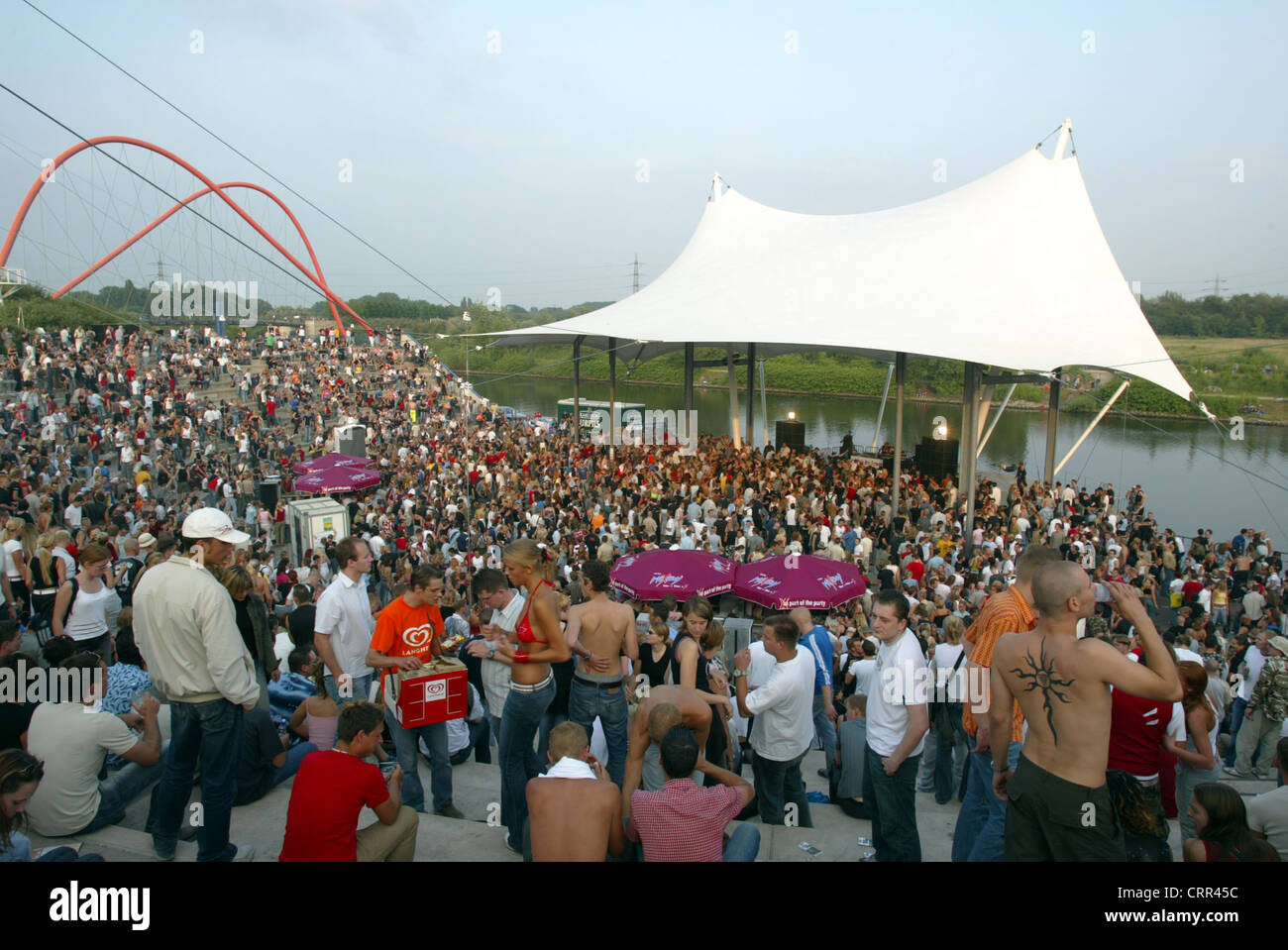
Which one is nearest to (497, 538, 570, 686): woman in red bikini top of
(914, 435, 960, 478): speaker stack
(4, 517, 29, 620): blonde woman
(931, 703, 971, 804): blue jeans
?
(931, 703, 971, 804): blue jeans

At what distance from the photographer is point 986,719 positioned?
332 cm

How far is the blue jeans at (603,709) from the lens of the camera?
3.94 meters

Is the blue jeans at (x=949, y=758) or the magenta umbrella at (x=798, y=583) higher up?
the magenta umbrella at (x=798, y=583)

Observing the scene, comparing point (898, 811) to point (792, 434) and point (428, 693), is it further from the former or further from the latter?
point (792, 434)

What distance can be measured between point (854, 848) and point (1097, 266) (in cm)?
1638

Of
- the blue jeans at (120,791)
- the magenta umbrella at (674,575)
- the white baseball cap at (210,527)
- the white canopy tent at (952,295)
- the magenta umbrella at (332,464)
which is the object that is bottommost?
the blue jeans at (120,791)

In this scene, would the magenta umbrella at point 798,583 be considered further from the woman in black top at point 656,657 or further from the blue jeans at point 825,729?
the woman in black top at point 656,657

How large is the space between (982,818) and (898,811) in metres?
0.35

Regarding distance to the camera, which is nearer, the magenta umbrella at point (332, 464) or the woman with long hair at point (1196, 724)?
the woman with long hair at point (1196, 724)

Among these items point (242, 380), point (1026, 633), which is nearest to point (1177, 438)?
point (242, 380)

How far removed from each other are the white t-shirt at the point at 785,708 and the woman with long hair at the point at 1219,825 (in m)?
1.59

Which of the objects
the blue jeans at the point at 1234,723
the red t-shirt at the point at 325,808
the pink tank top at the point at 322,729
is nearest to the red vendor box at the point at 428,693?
the pink tank top at the point at 322,729
